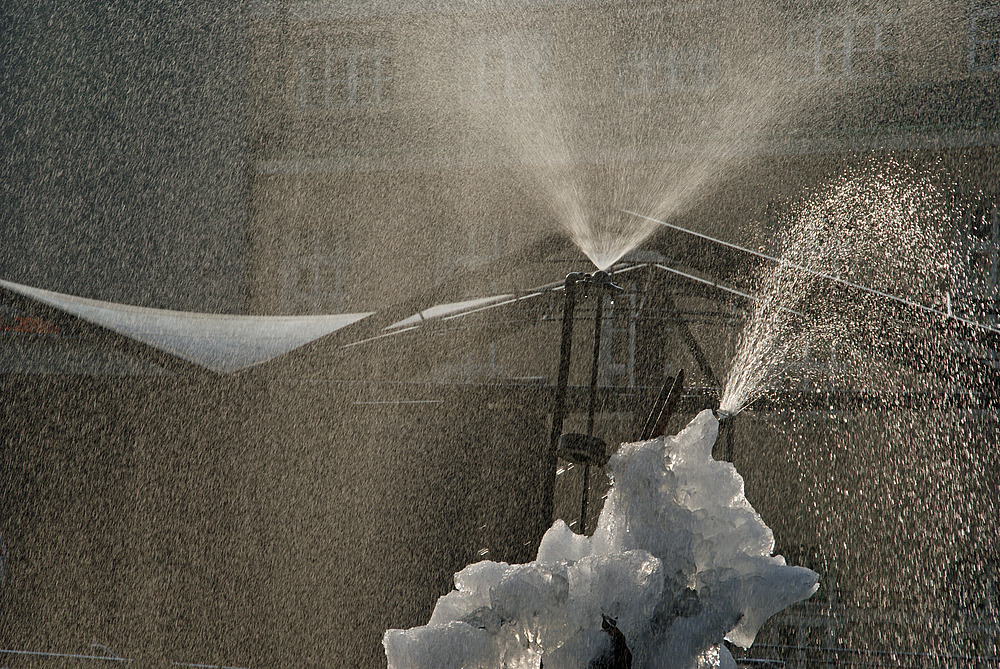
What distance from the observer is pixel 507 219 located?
1098cm

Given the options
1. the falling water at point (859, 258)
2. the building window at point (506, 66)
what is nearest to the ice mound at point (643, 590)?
the falling water at point (859, 258)

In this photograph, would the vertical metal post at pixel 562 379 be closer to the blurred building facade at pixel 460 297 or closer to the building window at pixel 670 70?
the blurred building facade at pixel 460 297

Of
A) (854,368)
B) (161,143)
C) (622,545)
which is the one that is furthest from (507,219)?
(622,545)

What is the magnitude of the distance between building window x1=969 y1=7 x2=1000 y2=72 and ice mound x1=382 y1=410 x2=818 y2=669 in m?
9.56

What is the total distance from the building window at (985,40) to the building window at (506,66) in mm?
4656

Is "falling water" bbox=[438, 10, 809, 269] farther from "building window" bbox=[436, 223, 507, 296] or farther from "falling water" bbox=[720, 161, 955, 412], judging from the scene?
"falling water" bbox=[720, 161, 955, 412]

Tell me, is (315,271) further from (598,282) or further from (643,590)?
(643,590)

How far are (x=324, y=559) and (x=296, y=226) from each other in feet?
20.0

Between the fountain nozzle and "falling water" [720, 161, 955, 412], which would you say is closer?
the fountain nozzle

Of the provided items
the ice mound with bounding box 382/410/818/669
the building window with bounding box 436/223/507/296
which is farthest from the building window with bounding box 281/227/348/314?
the ice mound with bounding box 382/410/818/669

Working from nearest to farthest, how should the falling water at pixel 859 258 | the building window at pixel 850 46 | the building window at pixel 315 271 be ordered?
the falling water at pixel 859 258, the building window at pixel 850 46, the building window at pixel 315 271

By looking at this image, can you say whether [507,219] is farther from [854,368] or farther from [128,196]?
[128,196]

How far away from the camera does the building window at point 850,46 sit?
10133 millimetres

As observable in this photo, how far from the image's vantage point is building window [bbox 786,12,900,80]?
1013 centimetres
